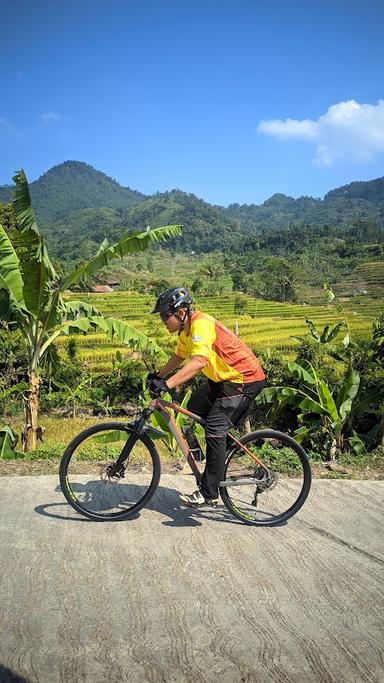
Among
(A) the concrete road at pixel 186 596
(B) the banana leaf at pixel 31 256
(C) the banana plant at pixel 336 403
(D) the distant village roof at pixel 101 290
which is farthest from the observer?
(D) the distant village roof at pixel 101 290

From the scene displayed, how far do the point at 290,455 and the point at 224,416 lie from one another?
1397mm

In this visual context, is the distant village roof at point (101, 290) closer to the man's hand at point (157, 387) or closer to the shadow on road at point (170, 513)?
the shadow on road at point (170, 513)

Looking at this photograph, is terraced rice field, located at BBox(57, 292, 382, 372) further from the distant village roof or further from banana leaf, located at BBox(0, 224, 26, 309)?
banana leaf, located at BBox(0, 224, 26, 309)

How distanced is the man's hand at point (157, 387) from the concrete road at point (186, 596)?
2.93ft

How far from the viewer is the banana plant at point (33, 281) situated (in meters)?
7.42

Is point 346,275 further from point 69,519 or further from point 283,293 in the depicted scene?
point 69,519

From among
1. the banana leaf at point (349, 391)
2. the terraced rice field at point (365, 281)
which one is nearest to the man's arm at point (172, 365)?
the banana leaf at point (349, 391)

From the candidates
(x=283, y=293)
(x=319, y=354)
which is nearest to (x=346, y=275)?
(x=283, y=293)

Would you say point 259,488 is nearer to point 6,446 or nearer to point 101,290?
point 6,446

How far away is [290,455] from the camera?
4668 mm

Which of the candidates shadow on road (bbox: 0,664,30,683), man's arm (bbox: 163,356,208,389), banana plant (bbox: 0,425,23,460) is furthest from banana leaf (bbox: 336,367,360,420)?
shadow on road (bbox: 0,664,30,683)

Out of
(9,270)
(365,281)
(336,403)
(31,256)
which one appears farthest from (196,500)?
(365,281)

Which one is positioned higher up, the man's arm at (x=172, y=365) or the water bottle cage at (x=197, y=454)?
the man's arm at (x=172, y=365)

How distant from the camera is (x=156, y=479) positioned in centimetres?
360
